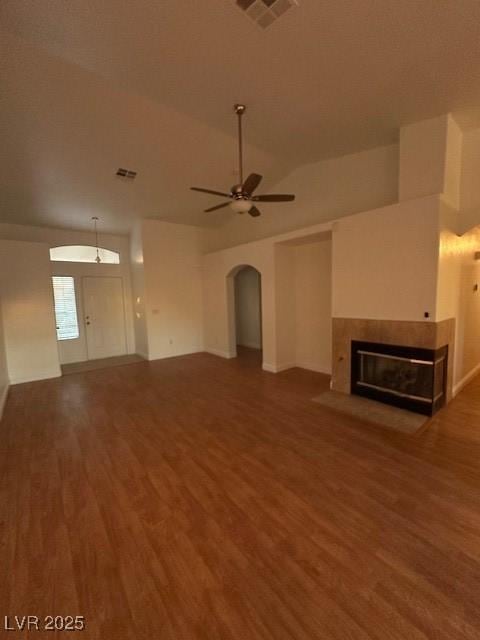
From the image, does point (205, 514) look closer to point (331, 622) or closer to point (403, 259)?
point (331, 622)

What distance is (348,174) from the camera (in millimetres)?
4613

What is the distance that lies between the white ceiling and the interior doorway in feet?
12.1

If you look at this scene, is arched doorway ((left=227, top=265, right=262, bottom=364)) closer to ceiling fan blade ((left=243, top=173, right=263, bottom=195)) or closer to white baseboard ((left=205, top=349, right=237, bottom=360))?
white baseboard ((left=205, top=349, right=237, bottom=360))

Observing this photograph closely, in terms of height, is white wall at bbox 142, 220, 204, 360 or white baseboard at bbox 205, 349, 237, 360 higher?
white wall at bbox 142, 220, 204, 360

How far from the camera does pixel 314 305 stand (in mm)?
5570

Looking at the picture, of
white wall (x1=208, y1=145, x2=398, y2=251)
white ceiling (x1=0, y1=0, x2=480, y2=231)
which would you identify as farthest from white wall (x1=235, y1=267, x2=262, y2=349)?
white ceiling (x1=0, y1=0, x2=480, y2=231)

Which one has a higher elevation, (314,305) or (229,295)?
(229,295)

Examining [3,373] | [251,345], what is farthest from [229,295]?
[3,373]

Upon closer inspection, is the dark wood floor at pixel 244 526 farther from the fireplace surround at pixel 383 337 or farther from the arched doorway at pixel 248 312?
the arched doorway at pixel 248 312

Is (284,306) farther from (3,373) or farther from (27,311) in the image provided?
(3,373)

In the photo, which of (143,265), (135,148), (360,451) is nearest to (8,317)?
(143,265)

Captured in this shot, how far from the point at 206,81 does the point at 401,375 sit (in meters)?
4.34

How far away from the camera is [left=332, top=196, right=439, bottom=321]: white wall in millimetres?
3357

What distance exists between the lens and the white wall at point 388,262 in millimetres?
3357
